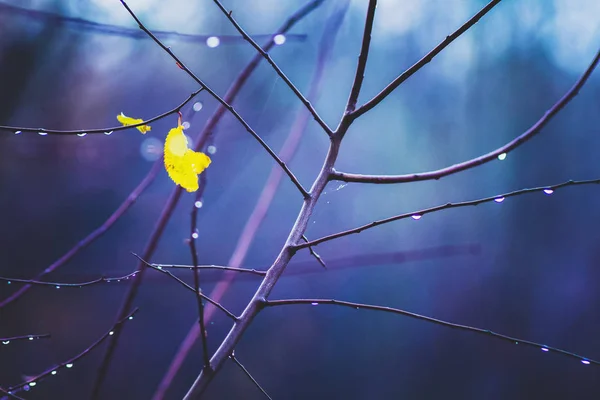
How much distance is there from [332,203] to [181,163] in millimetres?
1028

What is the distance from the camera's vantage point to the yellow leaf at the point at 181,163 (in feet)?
1.09

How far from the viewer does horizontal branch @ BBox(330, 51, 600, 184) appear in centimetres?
27

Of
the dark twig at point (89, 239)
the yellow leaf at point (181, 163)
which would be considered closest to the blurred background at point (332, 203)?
the dark twig at point (89, 239)

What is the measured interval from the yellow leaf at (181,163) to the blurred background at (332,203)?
0.77 m

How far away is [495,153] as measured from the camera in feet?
0.92

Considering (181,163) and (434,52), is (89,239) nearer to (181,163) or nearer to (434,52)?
(181,163)

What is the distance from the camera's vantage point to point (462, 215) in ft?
4.84

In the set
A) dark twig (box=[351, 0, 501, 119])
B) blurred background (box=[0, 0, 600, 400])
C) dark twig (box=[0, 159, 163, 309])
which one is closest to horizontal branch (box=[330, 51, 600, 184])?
dark twig (box=[351, 0, 501, 119])

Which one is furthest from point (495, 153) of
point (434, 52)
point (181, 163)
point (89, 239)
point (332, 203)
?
point (332, 203)

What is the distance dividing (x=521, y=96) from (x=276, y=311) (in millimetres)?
1199

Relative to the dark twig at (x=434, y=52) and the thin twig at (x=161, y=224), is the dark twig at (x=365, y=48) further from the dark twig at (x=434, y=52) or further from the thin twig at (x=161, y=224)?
the thin twig at (x=161, y=224)

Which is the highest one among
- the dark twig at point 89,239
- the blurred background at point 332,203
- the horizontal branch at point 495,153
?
the blurred background at point 332,203

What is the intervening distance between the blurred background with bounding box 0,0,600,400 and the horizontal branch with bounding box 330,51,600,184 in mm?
832

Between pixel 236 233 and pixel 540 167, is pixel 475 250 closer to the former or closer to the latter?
pixel 540 167
